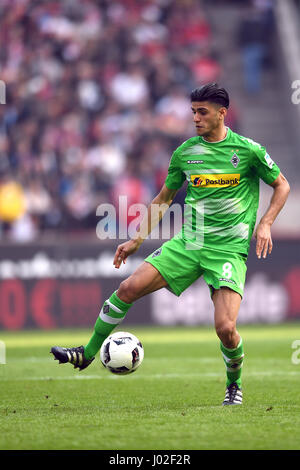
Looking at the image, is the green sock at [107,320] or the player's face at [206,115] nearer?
the player's face at [206,115]

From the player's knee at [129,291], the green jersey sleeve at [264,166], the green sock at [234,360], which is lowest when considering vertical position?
the green sock at [234,360]

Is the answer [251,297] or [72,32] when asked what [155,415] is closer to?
[251,297]

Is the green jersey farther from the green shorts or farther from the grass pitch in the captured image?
the grass pitch

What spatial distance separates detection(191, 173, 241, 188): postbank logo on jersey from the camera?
7184 millimetres

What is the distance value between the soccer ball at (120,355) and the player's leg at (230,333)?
67 centimetres

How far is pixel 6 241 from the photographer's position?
50.2ft

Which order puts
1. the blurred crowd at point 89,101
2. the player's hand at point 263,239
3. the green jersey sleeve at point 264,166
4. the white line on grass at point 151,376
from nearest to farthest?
the player's hand at point 263,239, the green jersey sleeve at point 264,166, the white line on grass at point 151,376, the blurred crowd at point 89,101

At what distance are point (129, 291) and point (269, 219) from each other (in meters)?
1.16

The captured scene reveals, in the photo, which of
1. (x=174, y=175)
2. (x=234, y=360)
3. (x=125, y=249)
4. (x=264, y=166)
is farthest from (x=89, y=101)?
(x=234, y=360)

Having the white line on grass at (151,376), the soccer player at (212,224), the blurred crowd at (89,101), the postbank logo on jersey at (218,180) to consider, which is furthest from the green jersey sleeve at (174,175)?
the blurred crowd at (89,101)

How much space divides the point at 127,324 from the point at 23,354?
4313 millimetres

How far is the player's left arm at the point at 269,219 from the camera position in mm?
6820

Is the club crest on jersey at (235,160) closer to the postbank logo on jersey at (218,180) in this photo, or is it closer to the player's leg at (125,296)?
the postbank logo on jersey at (218,180)
